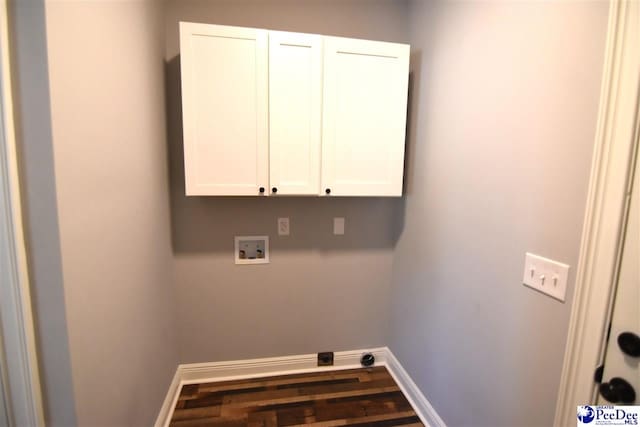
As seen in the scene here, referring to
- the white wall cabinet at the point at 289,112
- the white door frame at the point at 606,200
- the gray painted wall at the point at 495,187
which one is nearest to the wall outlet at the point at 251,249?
the white wall cabinet at the point at 289,112

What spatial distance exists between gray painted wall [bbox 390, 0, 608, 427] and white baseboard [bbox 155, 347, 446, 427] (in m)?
0.15

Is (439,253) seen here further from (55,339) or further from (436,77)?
(55,339)

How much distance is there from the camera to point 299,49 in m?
1.58

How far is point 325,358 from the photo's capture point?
7.07 ft

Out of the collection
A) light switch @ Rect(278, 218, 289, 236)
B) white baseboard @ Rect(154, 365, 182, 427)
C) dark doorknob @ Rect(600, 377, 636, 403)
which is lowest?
white baseboard @ Rect(154, 365, 182, 427)

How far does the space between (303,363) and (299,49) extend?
2.03 m

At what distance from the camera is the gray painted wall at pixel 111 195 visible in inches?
33.2

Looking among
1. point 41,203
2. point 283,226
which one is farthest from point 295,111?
point 41,203

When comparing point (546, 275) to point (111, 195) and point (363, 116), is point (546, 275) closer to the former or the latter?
point (363, 116)

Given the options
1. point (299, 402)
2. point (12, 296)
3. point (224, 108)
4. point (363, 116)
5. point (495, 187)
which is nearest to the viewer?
point (12, 296)

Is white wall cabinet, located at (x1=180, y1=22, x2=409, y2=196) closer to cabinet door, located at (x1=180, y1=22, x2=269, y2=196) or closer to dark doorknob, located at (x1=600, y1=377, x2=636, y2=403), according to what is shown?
cabinet door, located at (x1=180, y1=22, x2=269, y2=196)

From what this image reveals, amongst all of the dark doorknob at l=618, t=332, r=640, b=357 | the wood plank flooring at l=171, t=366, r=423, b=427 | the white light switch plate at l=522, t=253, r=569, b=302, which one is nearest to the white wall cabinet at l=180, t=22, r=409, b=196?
the white light switch plate at l=522, t=253, r=569, b=302

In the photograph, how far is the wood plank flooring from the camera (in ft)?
5.65

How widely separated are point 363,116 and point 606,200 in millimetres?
1160
